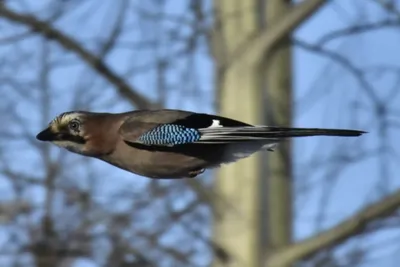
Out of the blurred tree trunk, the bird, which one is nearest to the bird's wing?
the bird

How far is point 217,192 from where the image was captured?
3.05 meters

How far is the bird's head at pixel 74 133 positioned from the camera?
2.39 ft

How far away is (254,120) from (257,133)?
198 centimetres

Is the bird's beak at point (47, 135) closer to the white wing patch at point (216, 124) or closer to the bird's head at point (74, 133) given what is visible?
the bird's head at point (74, 133)

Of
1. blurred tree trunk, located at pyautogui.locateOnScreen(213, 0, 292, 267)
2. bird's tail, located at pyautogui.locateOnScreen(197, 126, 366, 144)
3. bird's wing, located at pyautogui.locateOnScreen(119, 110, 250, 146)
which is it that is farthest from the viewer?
blurred tree trunk, located at pyautogui.locateOnScreen(213, 0, 292, 267)

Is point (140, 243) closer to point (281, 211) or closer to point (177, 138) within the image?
point (281, 211)

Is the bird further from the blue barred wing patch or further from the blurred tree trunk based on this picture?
the blurred tree trunk

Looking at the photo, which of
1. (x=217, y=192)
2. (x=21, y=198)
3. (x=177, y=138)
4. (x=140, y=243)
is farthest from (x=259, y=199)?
(x=177, y=138)

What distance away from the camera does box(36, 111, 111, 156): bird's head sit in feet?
2.39

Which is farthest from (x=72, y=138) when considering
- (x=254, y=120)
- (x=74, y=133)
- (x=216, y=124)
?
(x=254, y=120)

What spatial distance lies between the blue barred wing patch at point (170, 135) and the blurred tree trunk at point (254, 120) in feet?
6.19

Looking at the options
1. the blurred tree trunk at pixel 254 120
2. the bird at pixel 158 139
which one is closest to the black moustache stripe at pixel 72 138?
the bird at pixel 158 139

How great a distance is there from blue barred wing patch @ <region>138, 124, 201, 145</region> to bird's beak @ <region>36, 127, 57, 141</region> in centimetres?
8

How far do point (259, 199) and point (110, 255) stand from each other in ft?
1.77
